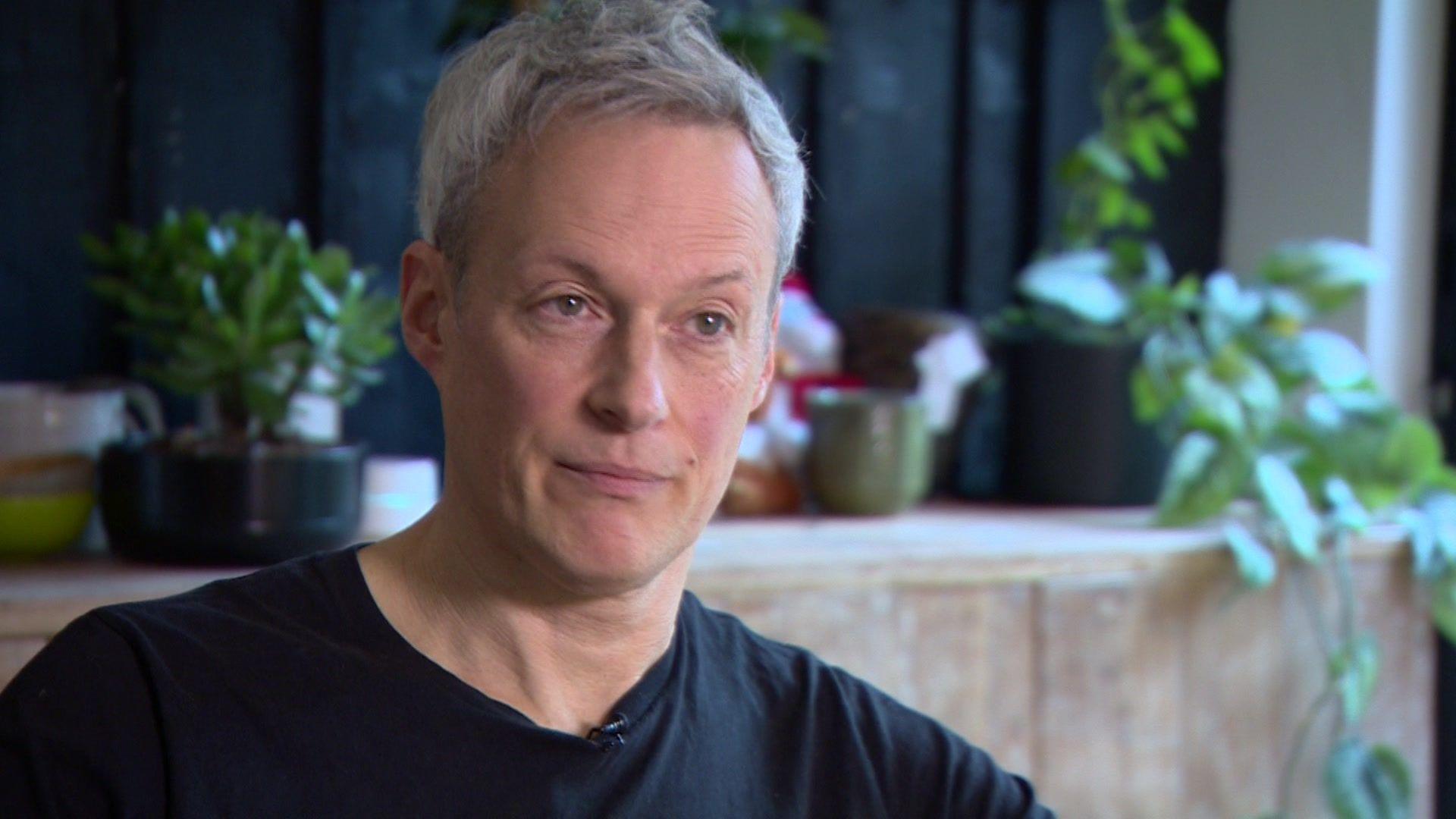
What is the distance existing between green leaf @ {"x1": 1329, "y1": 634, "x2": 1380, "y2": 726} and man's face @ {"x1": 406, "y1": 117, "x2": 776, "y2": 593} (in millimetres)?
1422

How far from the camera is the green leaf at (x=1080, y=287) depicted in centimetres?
230

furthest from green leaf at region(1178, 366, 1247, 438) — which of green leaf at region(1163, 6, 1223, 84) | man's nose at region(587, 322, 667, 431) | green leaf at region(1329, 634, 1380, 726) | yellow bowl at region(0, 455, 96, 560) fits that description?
yellow bowl at region(0, 455, 96, 560)

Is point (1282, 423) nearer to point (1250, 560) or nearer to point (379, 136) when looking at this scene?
point (1250, 560)

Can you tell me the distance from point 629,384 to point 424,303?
225 mm

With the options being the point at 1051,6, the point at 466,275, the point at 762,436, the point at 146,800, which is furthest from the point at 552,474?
the point at 1051,6

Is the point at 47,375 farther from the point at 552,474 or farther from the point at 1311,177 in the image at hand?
the point at 1311,177

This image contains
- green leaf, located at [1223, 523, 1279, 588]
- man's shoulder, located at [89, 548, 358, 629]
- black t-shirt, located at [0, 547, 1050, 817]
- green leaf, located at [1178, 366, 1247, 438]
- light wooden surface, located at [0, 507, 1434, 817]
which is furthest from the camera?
green leaf, located at [1178, 366, 1247, 438]

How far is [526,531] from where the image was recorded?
1007mm

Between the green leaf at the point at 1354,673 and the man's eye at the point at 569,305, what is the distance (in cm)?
154

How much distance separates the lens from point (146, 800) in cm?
92

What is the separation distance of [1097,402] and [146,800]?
175cm

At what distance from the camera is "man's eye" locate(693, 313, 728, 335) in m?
1.04

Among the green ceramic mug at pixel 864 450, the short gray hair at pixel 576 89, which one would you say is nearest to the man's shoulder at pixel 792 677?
the short gray hair at pixel 576 89

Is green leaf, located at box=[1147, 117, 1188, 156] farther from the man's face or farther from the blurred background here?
the man's face
